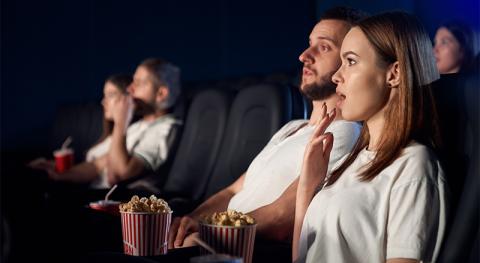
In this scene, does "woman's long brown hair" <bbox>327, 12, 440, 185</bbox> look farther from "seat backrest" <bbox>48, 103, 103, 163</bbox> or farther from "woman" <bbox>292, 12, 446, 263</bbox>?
"seat backrest" <bbox>48, 103, 103, 163</bbox>

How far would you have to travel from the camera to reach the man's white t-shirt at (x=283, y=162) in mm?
1623

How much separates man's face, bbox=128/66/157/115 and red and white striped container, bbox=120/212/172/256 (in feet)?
6.07

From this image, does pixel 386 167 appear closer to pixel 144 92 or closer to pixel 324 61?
pixel 324 61

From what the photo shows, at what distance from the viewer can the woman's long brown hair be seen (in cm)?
115

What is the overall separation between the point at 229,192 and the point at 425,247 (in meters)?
0.98

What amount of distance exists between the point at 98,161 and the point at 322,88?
1889 mm

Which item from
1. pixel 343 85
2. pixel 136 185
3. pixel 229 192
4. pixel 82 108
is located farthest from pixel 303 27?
pixel 343 85

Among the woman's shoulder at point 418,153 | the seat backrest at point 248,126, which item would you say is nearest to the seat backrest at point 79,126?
the seat backrest at point 248,126

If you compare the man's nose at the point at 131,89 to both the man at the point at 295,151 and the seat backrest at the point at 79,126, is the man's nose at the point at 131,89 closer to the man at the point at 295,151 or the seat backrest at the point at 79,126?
the seat backrest at the point at 79,126

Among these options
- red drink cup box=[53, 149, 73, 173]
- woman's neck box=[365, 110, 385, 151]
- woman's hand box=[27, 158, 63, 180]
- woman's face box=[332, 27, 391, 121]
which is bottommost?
woman's hand box=[27, 158, 63, 180]

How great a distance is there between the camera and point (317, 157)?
1318 mm

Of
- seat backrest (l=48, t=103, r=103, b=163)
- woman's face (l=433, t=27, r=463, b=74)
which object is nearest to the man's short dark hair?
woman's face (l=433, t=27, r=463, b=74)

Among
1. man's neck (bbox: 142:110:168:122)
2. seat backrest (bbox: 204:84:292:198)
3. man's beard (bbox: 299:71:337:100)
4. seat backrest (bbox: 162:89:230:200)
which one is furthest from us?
man's neck (bbox: 142:110:168:122)

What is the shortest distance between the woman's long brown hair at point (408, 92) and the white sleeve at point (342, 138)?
0.40 metres
